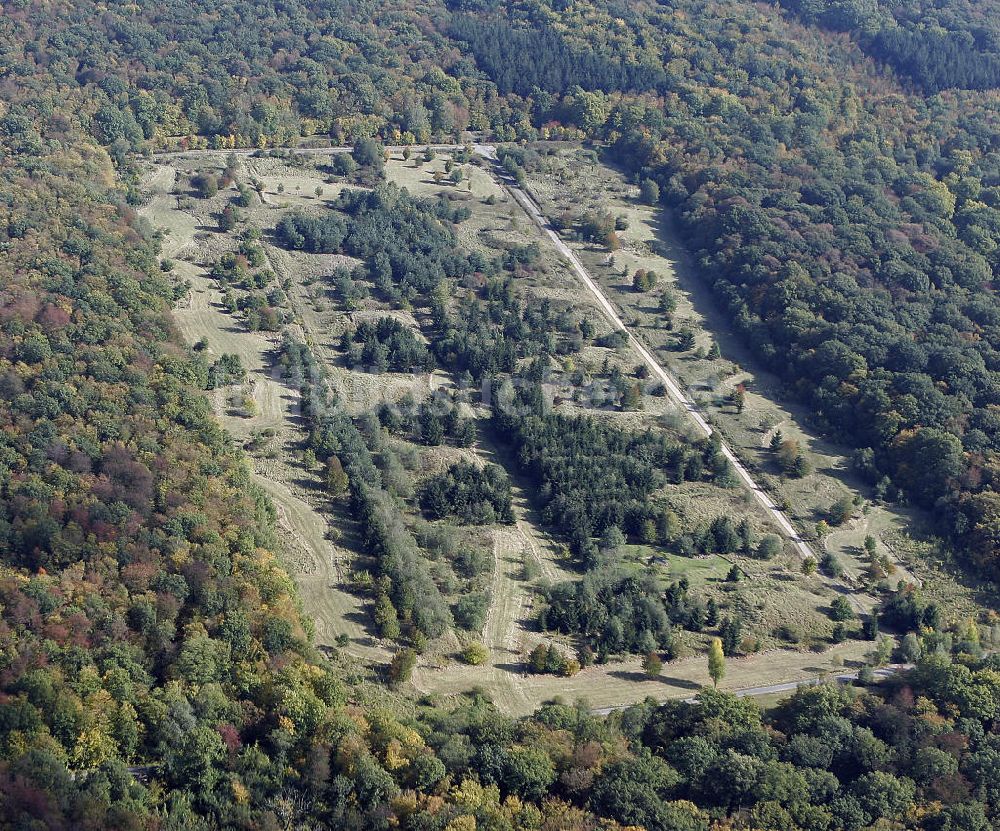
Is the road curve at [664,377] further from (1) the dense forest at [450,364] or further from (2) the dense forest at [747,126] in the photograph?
(2) the dense forest at [747,126]

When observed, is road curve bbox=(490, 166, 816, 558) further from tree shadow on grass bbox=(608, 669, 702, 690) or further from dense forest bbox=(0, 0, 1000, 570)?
tree shadow on grass bbox=(608, 669, 702, 690)

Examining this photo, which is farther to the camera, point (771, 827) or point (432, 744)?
point (432, 744)

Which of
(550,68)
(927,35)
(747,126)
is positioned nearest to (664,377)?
(747,126)

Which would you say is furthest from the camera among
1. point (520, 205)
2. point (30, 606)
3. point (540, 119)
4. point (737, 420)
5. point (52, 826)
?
point (540, 119)

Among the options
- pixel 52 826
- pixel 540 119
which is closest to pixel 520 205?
pixel 540 119

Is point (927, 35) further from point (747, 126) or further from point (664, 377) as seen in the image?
point (664, 377)

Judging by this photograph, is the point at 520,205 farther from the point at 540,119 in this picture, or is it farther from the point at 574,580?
the point at 574,580

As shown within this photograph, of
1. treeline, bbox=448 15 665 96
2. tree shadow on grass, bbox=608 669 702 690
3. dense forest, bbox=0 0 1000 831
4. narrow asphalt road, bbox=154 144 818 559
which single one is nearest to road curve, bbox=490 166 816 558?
narrow asphalt road, bbox=154 144 818 559
